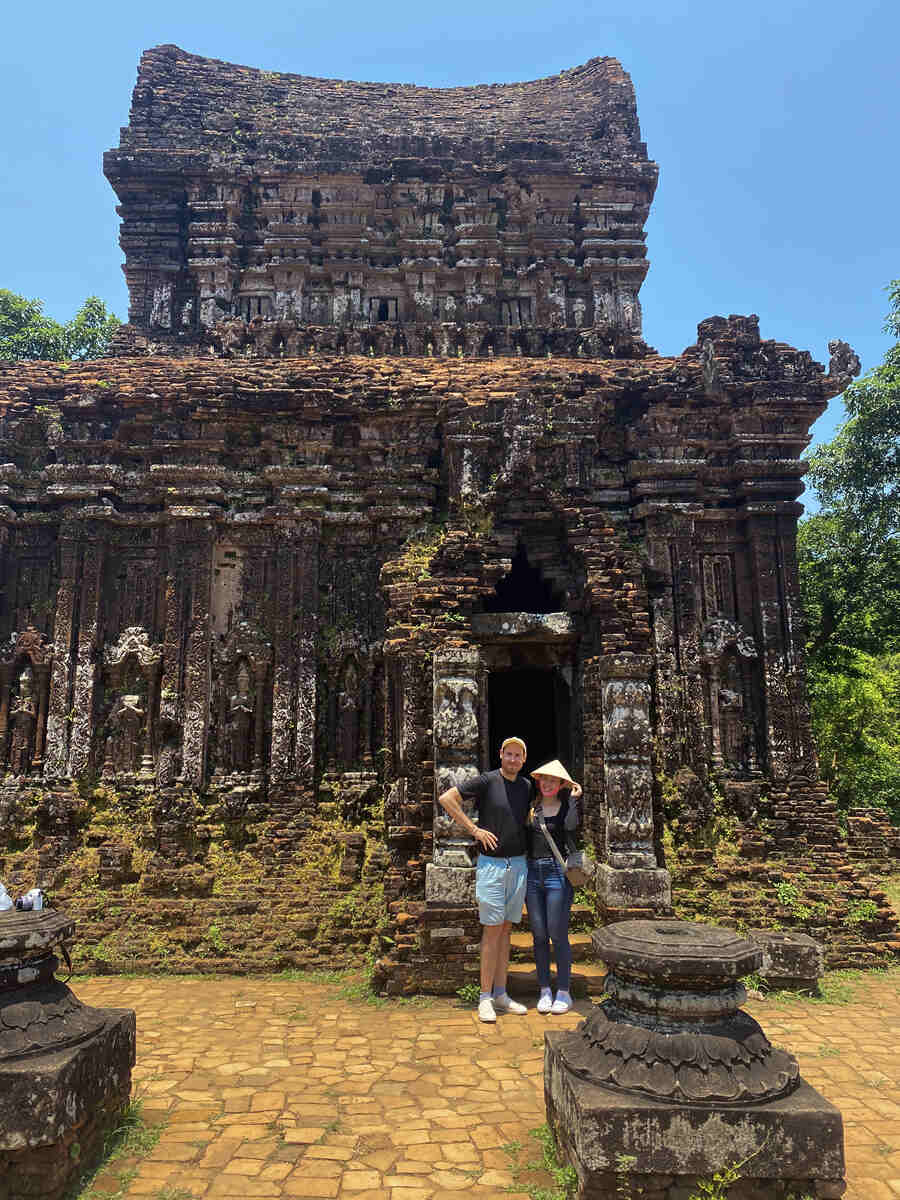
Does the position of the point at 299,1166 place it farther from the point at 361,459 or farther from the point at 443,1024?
the point at 361,459

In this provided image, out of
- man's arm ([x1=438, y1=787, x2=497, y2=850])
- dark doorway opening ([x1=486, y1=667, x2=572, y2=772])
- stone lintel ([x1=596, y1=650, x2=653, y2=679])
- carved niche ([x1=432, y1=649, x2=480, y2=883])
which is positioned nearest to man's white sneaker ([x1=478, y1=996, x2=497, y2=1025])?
man's arm ([x1=438, y1=787, x2=497, y2=850])

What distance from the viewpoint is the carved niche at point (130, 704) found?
11359mm

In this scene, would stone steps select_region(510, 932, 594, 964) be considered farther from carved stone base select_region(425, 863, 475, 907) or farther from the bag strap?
the bag strap

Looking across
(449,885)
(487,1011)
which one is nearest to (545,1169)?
(487,1011)

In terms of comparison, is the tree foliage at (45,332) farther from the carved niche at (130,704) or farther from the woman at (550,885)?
the woman at (550,885)

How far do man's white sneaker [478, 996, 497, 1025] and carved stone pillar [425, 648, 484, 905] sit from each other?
1239mm

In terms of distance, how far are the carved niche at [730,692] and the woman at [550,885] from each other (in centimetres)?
498

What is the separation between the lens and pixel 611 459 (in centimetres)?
1235

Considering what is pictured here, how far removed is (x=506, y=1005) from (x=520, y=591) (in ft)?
18.3

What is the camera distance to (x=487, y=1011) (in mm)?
7059

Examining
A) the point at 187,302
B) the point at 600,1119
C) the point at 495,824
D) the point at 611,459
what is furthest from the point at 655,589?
the point at 187,302

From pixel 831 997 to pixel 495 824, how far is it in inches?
161

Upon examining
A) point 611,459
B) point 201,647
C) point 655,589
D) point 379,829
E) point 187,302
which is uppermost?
point 187,302

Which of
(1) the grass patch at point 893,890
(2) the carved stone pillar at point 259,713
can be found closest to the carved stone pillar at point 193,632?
(2) the carved stone pillar at point 259,713
